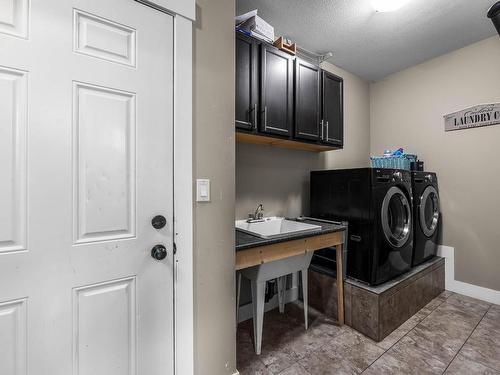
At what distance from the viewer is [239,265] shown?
1.46 m

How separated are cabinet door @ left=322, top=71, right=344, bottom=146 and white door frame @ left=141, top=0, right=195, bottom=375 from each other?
1.46 m

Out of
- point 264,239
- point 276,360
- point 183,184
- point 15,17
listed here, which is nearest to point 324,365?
point 276,360

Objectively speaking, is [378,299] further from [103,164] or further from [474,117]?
[474,117]

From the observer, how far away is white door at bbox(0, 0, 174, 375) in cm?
87

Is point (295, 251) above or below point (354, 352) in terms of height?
above

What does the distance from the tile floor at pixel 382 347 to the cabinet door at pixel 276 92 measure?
162cm

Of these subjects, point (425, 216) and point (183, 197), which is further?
point (425, 216)

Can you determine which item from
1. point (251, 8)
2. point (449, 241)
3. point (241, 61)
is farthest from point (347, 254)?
point (251, 8)

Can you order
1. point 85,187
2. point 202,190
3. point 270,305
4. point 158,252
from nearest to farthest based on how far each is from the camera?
point 85,187 → point 158,252 → point 202,190 → point 270,305

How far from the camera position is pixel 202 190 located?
1237 millimetres

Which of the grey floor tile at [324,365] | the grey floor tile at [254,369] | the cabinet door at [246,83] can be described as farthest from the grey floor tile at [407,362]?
the cabinet door at [246,83]

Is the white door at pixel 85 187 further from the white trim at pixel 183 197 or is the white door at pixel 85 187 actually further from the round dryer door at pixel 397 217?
the round dryer door at pixel 397 217

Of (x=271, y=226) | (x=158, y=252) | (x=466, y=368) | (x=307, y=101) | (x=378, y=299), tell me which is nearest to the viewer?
(x=158, y=252)

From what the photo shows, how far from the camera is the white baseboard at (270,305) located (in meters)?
2.17
